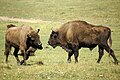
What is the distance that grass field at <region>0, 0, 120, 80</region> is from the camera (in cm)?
1378

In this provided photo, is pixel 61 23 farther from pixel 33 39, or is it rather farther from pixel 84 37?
pixel 33 39

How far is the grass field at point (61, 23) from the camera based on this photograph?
13.8m

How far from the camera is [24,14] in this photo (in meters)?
56.5

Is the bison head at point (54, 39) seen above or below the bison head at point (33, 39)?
below

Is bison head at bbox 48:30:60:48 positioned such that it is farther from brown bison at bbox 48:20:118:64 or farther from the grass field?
the grass field

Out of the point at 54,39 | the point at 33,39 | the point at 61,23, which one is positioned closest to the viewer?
the point at 33,39

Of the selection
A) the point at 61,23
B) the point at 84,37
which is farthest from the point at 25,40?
the point at 61,23

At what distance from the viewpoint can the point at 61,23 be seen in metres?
46.9

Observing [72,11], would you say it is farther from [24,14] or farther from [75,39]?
[75,39]

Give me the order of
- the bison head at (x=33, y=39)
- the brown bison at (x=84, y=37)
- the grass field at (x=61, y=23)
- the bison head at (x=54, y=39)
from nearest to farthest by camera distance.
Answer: the grass field at (x=61, y=23) < the bison head at (x=33, y=39) < the brown bison at (x=84, y=37) < the bison head at (x=54, y=39)

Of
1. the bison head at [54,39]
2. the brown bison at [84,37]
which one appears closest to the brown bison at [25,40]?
the brown bison at [84,37]

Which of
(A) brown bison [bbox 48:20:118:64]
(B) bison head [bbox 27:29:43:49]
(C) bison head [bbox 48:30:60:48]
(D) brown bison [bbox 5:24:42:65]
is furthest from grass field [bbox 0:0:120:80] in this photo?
(B) bison head [bbox 27:29:43:49]

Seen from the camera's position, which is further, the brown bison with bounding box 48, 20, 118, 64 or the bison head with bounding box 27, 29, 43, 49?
the brown bison with bounding box 48, 20, 118, 64

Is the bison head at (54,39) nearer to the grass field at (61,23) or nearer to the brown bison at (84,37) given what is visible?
the brown bison at (84,37)
